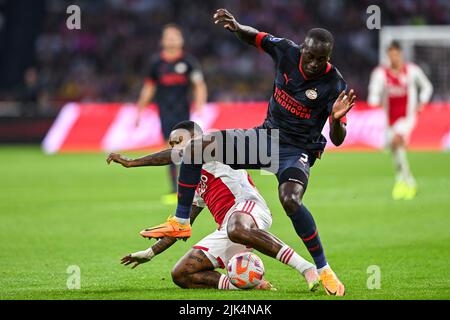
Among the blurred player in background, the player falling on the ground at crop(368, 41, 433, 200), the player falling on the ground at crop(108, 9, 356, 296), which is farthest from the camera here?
the player falling on the ground at crop(368, 41, 433, 200)

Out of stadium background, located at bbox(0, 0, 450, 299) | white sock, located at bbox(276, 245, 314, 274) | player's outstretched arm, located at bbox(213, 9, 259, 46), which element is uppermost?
player's outstretched arm, located at bbox(213, 9, 259, 46)

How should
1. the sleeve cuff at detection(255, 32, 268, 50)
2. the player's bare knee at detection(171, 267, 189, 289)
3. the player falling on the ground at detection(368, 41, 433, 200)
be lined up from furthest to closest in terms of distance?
the player falling on the ground at detection(368, 41, 433, 200) < the sleeve cuff at detection(255, 32, 268, 50) < the player's bare knee at detection(171, 267, 189, 289)

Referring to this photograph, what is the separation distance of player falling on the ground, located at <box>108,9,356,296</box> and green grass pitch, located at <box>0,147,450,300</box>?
1.98 feet

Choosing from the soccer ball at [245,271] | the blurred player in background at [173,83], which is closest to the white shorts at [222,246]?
the soccer ball at [245,271]

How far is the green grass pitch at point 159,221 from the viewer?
319 inches

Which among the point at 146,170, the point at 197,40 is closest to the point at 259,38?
the point at 146,170

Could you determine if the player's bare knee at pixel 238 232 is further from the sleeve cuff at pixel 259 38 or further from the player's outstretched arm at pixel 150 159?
the sleeve cuff at pixel 259 38

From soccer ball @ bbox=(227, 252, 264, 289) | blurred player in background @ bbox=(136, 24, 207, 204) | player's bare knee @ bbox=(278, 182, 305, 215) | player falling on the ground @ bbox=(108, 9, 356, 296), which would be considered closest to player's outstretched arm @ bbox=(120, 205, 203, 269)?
Result: player falling on the ground @ bbox=(108, 9, 356, 296)

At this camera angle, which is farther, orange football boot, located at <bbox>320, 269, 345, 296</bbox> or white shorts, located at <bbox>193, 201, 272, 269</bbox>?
white shorts, located at <bbox>193, 201, 272, 269</bbox>

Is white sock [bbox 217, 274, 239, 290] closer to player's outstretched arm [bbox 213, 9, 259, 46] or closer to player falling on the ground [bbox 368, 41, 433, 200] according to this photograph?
player's outstretched arm [bbox 213, 9, 259, 46]

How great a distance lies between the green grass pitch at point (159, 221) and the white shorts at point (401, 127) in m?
0.97

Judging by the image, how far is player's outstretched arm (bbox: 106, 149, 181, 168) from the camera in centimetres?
792

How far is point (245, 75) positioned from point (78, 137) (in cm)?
649

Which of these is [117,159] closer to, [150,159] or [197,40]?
[150,159]
